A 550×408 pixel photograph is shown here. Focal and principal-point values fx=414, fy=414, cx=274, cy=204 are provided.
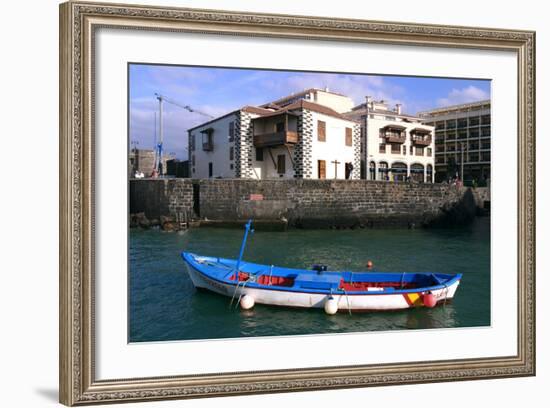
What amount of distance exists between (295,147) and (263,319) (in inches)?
412

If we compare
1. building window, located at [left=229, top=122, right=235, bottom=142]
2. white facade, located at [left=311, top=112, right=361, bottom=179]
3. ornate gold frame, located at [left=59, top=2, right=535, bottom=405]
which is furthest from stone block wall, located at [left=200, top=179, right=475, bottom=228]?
ornate gold frame, located at [left=59, top=2, right=535, bottom=405]

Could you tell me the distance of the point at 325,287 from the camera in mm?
5305

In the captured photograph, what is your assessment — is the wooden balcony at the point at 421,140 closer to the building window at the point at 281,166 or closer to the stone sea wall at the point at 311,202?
the stone sea wall at the point at 311,202

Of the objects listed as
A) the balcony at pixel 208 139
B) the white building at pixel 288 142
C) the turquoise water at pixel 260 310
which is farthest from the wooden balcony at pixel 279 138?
the turquoise water at pixel 260 310

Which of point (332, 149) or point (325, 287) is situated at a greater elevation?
point (332, 149)

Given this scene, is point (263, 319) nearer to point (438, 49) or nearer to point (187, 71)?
point (187, 71)

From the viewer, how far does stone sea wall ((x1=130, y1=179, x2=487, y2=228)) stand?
45.1 ft

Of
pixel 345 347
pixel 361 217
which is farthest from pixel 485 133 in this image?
pixel 361 217

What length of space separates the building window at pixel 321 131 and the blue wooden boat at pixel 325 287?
891cm

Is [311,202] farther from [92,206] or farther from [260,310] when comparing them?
[92,206]

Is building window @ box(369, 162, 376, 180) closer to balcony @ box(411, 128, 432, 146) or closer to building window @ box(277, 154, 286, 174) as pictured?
balcony @ box(411, 128, 432, 146)

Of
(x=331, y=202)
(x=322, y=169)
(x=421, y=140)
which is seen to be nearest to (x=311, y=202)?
(x=331, y=202)

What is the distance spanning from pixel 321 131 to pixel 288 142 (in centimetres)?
126

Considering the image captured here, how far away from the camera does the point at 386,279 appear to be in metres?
6.07
